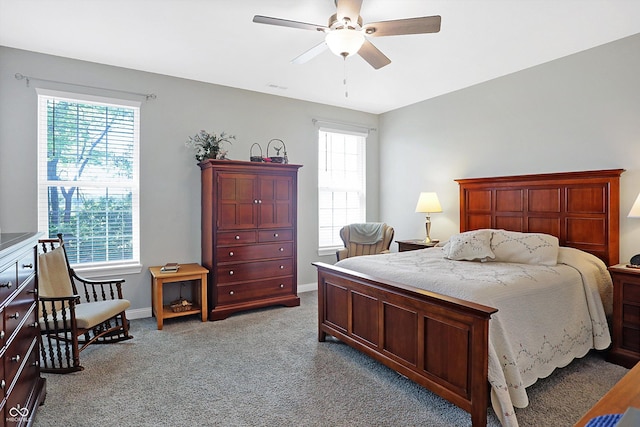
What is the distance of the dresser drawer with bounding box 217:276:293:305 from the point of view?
4098 millimetres

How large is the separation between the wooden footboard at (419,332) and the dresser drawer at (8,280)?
212cm

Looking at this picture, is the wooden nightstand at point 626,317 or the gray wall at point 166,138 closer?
the wooden nightstand at point 626,317

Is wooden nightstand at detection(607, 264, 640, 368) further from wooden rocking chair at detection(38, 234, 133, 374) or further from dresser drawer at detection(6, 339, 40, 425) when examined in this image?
wooden rocking chair at detection(38, 234, 133, 374)

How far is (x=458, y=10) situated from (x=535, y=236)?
81.6 inches

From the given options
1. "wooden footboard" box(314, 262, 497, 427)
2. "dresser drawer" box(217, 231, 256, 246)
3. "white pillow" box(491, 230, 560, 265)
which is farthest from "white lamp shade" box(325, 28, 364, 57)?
"dresser drawer" box(217, 231, 256, 246)

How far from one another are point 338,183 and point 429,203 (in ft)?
4.88

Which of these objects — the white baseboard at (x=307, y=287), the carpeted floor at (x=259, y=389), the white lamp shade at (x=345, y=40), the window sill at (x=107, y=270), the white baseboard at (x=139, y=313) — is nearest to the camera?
the carpeted floor at (x=259, y=389)

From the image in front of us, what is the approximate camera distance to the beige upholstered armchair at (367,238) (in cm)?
489

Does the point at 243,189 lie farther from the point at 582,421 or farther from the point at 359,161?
the point at 582,421

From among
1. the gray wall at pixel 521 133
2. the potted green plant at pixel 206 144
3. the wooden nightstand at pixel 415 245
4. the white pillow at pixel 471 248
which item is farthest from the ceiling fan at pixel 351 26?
the wooden nightstand at pixel 415 245

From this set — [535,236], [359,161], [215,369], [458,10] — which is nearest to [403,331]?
[215,369]

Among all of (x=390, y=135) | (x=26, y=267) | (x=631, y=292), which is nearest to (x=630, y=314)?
(x=631, y=292)

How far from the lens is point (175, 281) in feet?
13.0

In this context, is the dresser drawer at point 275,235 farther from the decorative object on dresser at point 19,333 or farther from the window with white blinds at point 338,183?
the decorative object on dresser at point 19,333
